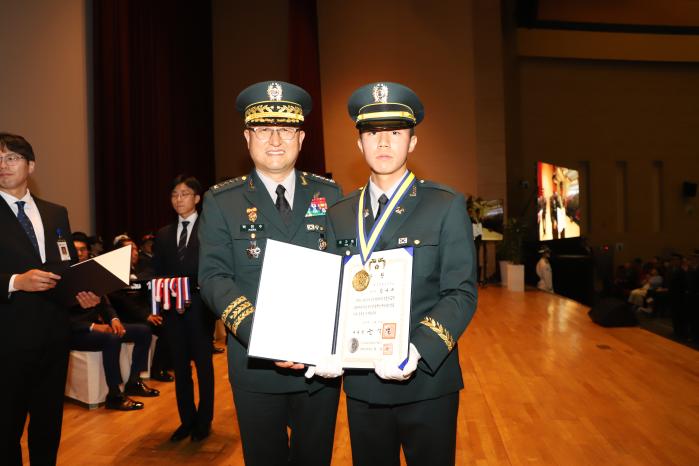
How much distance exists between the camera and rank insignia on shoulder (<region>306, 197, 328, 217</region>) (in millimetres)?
1961

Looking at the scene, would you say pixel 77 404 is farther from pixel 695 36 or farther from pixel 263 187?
pixel 695 36

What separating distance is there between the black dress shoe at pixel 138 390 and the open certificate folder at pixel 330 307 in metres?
3.29

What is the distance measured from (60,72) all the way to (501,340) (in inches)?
205

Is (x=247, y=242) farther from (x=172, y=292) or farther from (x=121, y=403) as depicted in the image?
(x=121, y=403)

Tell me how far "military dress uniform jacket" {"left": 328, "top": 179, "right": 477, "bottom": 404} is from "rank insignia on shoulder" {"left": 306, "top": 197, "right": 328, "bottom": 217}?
0.77ft

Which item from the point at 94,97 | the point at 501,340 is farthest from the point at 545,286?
the point at 94,97

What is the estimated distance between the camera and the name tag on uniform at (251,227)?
191 cm

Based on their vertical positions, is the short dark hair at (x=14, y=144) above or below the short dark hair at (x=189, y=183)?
above

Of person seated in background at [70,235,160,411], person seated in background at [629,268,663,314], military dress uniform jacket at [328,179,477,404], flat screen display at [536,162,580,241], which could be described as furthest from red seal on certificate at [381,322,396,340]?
flat screen display at [536,162,580,241]

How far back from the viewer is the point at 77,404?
4258 mm

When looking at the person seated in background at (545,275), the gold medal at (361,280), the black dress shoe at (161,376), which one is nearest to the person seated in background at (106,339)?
the black dress shoe at (161,376)

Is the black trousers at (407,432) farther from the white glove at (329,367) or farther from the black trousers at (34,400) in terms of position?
the black trousers at (34,400)

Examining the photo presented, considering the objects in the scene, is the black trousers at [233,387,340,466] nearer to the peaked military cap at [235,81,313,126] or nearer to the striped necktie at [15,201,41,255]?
the peaked military cap at [235,81,313,126]

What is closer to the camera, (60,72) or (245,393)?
(245,393)
